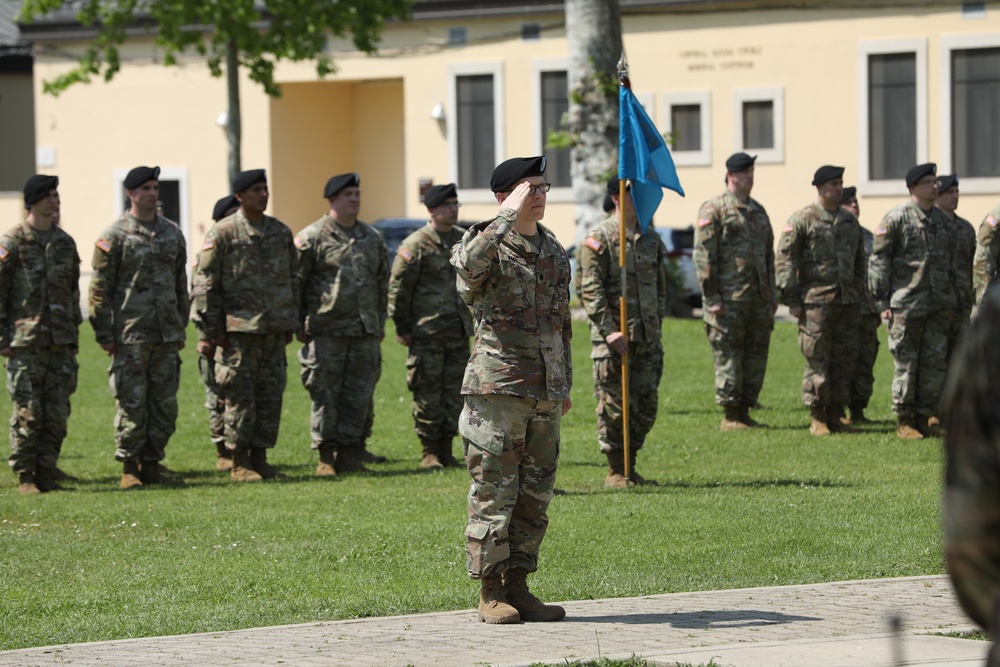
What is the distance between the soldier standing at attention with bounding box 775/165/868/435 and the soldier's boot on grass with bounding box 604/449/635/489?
3.21m

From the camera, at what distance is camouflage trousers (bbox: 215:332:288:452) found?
12.2m

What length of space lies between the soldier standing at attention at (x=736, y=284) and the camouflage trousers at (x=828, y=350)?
55 centimetres

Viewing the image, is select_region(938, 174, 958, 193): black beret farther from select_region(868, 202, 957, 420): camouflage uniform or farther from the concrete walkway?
the concrete walkway

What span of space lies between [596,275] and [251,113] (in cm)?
2801

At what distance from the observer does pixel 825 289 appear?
14.2m

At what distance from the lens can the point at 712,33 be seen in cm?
3328

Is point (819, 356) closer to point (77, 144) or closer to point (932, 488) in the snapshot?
point (932, 488)

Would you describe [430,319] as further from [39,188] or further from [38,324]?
[39,188]

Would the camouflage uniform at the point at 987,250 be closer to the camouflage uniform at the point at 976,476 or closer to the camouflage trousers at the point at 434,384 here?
the camouflage trousers at the point at 434,384

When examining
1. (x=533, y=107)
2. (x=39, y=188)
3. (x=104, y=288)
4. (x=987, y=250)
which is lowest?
(x=104, y=288)

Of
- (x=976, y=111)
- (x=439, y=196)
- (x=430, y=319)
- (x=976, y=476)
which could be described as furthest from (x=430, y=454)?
(x=976, y=111)

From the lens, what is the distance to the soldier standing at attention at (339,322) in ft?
41.5

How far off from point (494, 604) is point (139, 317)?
5.47m

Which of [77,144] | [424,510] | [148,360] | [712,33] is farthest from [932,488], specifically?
[77,144]
